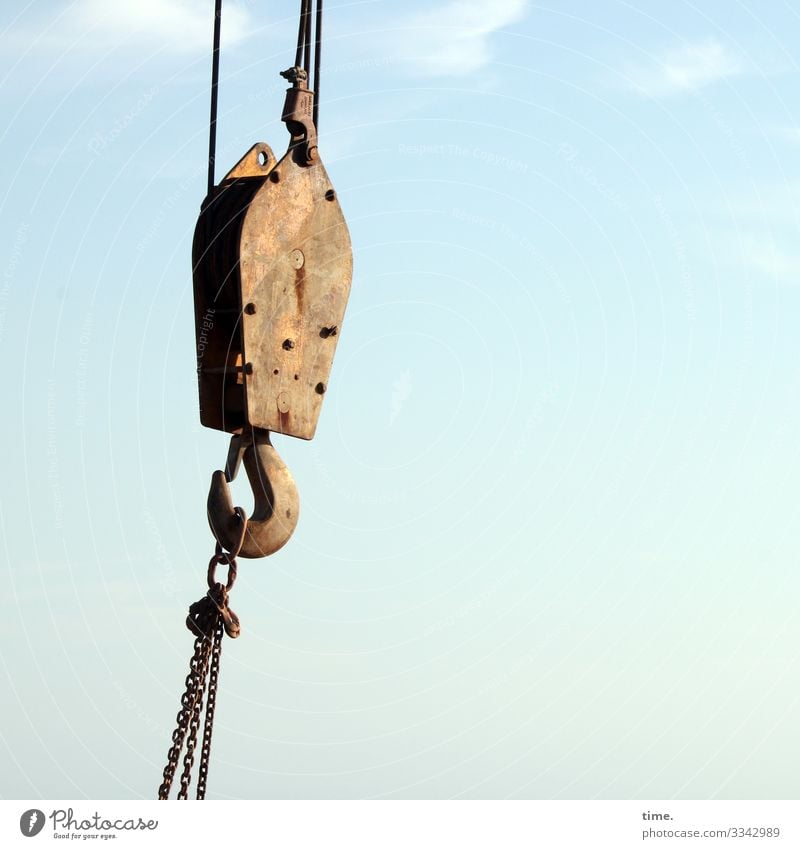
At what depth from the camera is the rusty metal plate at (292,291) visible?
5527 mm

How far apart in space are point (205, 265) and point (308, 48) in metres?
1.06

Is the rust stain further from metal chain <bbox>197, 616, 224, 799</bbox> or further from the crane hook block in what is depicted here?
metal chain <bbox>197, 616, 224, 799</bbox>

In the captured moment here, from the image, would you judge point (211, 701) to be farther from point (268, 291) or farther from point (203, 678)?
point (268, 291)

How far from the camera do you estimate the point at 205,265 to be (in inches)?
220

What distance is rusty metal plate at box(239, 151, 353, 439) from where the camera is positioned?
218 inches

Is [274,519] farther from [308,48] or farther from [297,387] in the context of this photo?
[308,48]

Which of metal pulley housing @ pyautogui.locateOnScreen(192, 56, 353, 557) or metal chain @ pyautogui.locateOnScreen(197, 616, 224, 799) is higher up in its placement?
metal pulley housing @ pyautogui.locateOnScreen(192, 56, 353, 557)
